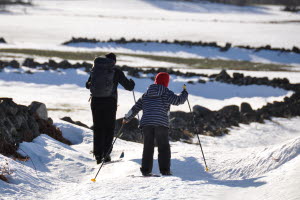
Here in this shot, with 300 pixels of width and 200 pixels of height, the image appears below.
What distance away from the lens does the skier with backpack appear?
1008 cm

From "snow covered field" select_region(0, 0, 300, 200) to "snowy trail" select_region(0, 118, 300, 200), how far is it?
0.05ft

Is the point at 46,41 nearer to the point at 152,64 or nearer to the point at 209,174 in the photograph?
the point at 152,64

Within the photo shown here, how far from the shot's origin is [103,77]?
10062 mm

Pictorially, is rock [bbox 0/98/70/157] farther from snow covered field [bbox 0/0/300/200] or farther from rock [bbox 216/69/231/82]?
rock [bbox 216/69/231/82]

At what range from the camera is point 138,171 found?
9211 millimetres

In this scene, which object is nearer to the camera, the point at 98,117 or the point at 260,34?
the point at 98,117

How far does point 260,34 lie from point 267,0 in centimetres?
8255

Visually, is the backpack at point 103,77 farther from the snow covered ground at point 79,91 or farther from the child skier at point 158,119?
the snow covered ground at point 79,91

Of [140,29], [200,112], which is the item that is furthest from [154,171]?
[140,29]

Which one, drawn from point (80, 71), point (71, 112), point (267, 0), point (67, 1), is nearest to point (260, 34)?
point (80, 71)

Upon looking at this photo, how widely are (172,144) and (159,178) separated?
5.19 m

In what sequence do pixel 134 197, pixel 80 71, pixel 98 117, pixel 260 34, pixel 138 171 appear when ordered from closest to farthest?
pixel 134 197, pixel 138 171, pixel 98 117, pixel 80 71, pixel 260 34

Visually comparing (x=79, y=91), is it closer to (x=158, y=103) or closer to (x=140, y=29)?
(x=158, y=103)

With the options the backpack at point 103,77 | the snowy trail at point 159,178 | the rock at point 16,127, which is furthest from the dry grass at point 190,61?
the backpack at point 103,77
